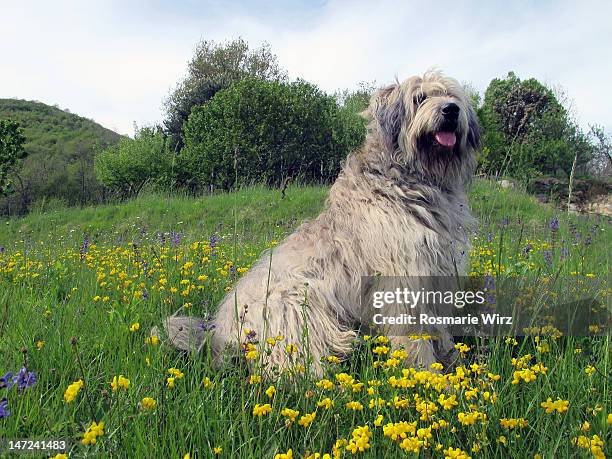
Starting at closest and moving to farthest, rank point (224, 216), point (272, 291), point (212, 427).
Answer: point (212, 427)
point (272, 291)
point (224, 216)

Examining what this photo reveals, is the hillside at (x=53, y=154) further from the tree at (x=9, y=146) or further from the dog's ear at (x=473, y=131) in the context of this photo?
the dog's ear at (x=473, y=131)

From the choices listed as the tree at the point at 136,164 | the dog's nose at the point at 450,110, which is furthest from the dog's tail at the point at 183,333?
the tree at the point at 136,164

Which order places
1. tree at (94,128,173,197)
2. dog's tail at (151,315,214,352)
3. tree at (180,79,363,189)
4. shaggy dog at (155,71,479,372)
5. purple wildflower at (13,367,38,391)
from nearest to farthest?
1. purple wildflower at (13,367,38,391)
2. dog's tail at (151,315,214,352)
3. shaggy dog at (155,71,479,372)
4. tree at (180,79,363,189)
5. tree at (94,128,173,197)

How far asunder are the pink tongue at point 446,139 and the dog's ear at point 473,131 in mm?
320

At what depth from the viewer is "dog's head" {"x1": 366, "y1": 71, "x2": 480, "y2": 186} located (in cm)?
345

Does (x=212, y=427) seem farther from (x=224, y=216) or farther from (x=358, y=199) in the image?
(x=224, y=216)

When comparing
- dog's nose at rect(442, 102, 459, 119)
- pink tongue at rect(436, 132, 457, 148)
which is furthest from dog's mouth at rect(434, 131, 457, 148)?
dog's nose at rect(442, 102, 459, 119)

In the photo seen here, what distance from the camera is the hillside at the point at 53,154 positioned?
2483 cm

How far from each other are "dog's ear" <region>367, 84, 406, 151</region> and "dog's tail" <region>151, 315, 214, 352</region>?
193cm

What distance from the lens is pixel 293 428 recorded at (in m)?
2.07

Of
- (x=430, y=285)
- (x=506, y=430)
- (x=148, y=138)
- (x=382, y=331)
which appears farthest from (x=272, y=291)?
(x=148, y=138)

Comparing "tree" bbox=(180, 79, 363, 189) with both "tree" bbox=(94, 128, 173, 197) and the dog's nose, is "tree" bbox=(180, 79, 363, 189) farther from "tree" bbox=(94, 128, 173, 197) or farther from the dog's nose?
the dog's nose

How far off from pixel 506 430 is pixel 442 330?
1.42m

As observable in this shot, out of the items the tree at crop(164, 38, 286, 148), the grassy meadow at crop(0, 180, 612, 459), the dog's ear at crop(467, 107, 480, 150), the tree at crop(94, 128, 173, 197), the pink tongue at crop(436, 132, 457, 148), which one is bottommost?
the grassy meadow at crop(0, 180, 612, 459)
